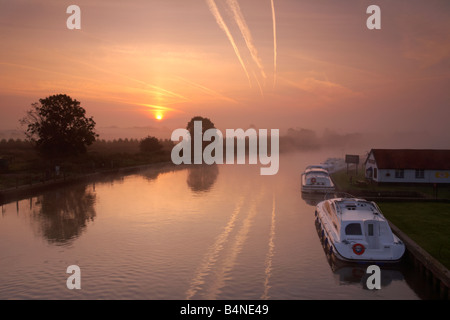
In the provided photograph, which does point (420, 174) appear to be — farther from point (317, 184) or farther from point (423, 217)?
point (423, 217)

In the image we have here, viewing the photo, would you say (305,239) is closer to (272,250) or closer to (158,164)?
(272,250)

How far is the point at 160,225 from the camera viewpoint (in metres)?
31.4

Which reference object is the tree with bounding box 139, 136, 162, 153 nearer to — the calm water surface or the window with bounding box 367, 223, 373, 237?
the calm water surface

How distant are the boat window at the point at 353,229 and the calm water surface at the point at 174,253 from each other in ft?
6.07

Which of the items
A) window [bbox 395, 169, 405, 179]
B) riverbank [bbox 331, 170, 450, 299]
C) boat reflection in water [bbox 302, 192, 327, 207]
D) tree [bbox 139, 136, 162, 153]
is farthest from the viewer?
tree [bbox 139, 136, 162, 153]

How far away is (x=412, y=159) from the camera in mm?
53188

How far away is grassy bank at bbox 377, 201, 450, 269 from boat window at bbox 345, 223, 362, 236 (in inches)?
141

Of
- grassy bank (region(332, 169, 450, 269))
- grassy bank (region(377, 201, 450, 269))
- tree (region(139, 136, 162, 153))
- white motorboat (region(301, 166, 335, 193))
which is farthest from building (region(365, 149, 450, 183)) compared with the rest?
tree (region(139, 136, 162, 153))

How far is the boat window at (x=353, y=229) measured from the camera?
73.8 ft

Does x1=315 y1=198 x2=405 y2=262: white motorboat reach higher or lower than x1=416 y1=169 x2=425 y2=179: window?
lower

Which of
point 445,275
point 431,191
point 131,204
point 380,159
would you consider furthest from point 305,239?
point 380,159

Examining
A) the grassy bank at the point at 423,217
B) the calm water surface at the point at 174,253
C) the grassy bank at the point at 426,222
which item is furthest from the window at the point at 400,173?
the calm water surface at the point at 174,253

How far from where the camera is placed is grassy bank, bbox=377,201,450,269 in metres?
22.1
